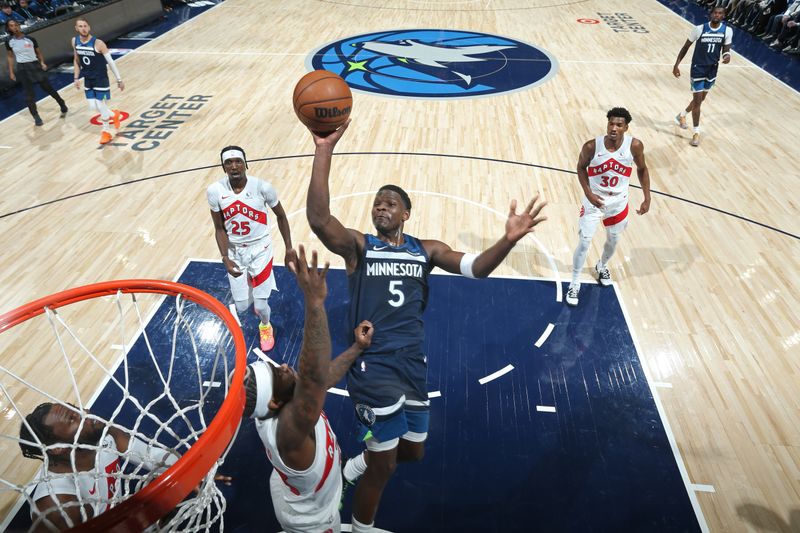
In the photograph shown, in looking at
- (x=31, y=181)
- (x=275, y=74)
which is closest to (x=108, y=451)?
(x=31, y=181)

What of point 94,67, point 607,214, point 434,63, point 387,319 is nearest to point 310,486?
point 387,319

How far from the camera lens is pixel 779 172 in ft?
24.7

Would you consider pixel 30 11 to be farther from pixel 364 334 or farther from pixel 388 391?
pixel 388 391

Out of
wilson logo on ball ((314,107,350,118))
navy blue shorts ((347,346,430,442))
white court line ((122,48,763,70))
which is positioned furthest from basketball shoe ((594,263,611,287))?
white court line ((122,48,763,70))

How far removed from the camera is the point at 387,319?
121 inches

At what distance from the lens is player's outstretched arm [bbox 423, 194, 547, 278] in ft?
8.84

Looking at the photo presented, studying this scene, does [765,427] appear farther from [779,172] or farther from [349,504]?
[779,172]

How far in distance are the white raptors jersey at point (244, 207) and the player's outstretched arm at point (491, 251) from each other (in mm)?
1648

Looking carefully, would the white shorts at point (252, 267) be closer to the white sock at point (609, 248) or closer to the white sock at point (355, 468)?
the white sock at point (355, 468)

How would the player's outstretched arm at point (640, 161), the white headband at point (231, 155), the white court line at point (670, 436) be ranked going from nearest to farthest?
the white court line at point (670, 436), the white headband at point (231, 155), the player's outstretched arm at point (640, 161)

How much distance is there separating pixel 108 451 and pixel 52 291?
3.50 m

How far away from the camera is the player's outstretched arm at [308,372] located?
2027 millimetres

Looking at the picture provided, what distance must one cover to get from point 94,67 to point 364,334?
24.6 ft

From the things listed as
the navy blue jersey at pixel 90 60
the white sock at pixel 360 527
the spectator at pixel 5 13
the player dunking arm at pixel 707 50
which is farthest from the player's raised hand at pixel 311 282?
the spectator at pixel 5 13
